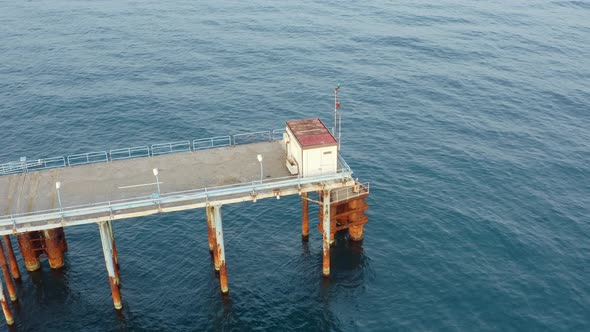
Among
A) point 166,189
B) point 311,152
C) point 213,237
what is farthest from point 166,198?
point 311,152

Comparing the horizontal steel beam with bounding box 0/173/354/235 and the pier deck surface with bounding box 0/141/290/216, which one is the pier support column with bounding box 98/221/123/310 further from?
the pier deck surface with bounding box 0/141/290/216

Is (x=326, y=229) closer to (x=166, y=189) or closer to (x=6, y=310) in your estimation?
(x=166, y=189)

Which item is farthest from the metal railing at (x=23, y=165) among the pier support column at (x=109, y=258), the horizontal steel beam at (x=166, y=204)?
the pier support column at (x=109, y=258)

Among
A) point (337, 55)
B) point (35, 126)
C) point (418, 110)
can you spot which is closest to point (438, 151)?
point (418, 110)

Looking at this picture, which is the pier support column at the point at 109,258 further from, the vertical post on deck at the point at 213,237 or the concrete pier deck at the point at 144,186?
the vertical post on deck at the point at 213,237

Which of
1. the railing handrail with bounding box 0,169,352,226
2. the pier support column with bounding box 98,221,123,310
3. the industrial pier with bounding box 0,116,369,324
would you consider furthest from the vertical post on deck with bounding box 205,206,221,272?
the pier support column with bounding box 98,221,123,310

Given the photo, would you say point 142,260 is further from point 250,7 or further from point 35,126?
point 250,7
